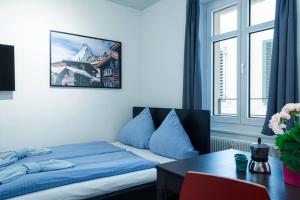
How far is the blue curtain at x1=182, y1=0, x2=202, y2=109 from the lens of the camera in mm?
2541

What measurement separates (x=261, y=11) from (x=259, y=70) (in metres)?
0.59

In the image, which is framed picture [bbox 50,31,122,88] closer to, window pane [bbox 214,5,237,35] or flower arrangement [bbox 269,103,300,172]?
window pane [bbox 214,5,237,35]

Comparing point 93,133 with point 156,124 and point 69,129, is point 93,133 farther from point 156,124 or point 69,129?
point 156,124

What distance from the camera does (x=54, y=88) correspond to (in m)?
2.81

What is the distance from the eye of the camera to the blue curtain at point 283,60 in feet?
5.86

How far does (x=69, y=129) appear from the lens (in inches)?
115

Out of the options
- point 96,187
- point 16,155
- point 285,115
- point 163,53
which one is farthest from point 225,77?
point 16,155

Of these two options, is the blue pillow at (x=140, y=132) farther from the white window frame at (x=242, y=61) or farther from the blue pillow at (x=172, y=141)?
the white window frame at (x=242, y=61)

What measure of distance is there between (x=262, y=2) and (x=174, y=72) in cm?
124

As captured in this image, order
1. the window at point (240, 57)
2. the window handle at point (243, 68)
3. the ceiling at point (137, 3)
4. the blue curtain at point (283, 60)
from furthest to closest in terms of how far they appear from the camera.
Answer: the ceiling at point (137, 3) → the window handle at point (243, 68) → the window at point (240, 57) → the blue curtain at point (283, 60)

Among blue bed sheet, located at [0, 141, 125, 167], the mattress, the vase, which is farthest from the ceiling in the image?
the vase

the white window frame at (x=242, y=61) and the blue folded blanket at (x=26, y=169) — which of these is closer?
the blue folded blanket at (x=26, y=169)

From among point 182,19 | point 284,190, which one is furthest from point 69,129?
point 284,190

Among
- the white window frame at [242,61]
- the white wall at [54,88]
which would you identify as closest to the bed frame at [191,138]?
the white window frame at [242,61]
